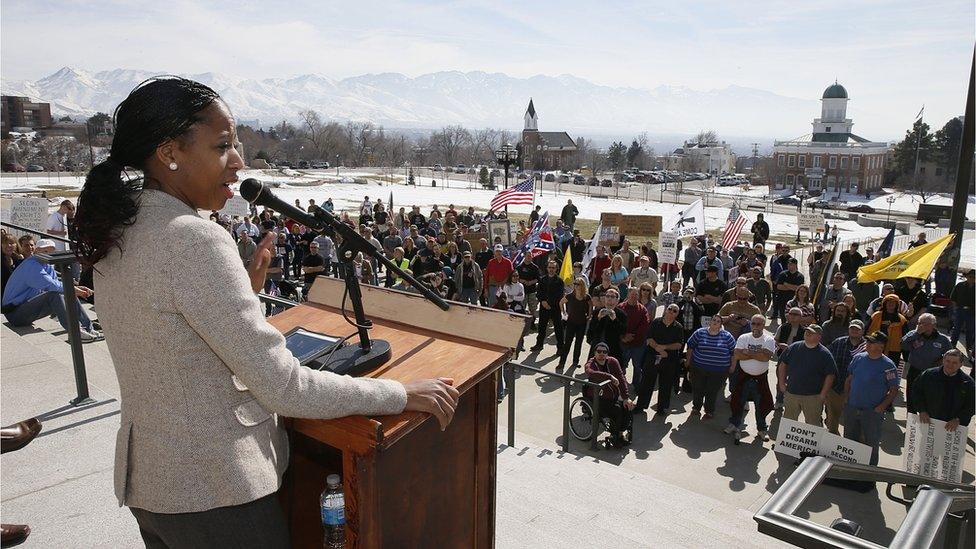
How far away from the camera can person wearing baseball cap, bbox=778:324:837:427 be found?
810 centimetres

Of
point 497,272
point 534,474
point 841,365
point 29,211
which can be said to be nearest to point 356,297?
point 534,474

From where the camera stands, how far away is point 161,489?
164cm

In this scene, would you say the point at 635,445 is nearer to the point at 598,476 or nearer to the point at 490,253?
the point at 598,476

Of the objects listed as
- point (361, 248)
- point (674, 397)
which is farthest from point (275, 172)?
point (361, 248)

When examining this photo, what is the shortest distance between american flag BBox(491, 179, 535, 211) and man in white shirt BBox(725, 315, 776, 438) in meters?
12.5

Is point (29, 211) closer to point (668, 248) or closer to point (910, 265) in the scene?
point (668, 248)

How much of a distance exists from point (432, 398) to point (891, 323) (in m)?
10.3

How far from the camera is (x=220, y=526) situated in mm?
1671

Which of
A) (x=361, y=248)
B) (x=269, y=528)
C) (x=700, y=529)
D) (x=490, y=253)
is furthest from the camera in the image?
(x=490, y=253)

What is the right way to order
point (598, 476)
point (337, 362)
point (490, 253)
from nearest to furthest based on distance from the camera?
point (337, 362) < point (598, 476) < point (490, 253)

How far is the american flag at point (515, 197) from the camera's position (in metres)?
20.9

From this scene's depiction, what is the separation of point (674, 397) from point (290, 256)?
12195mm

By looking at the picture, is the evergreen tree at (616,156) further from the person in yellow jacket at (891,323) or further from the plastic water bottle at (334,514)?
the plastic water bottle at (334,514)

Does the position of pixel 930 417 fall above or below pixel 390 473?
below
